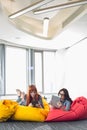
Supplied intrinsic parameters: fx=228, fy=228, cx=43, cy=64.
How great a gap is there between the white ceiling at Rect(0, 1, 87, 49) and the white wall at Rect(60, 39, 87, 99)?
314 mm

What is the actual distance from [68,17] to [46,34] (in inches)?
56.5

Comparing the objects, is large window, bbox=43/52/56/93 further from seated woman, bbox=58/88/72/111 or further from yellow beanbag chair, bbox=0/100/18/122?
yellow beanbag chair, bbox=0/100/18/122

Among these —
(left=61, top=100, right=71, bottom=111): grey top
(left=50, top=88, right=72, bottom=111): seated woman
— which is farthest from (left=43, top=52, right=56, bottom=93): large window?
(left=61, top=100, right=71, bottom=111): grey top

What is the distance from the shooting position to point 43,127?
162 inches

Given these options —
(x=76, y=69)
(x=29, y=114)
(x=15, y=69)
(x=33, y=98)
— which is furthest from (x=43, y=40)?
(x=29, y=114)

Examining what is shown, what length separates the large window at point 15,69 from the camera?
8180 millimetres

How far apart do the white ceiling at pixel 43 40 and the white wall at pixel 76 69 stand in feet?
1.03

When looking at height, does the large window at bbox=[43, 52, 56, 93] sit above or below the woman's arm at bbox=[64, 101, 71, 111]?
above

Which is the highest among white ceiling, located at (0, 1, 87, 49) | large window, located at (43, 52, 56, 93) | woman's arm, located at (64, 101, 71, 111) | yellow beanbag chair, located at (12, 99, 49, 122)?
white ceiling, located at (0, 1, 87, 49)

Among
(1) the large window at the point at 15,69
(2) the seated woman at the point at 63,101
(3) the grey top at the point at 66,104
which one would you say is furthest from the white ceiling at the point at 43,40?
(3) the grey top at the point at 66,104

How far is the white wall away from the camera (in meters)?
7.27

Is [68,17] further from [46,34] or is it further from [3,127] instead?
[3,127]

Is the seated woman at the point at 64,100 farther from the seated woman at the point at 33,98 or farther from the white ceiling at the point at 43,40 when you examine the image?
the white ceiling at the point at 43,40

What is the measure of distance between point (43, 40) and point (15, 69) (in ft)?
5.55
